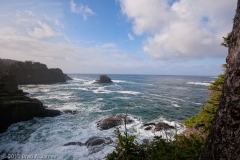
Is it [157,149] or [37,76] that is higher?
[157,149]

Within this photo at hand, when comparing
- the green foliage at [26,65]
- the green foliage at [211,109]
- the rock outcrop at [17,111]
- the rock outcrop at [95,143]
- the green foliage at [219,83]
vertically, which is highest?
the green foliage at [26,65]

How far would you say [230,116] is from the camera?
2.14 metres

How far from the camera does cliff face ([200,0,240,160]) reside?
81.8 inches

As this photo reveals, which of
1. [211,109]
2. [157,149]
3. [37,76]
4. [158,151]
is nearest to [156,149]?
[157,149]

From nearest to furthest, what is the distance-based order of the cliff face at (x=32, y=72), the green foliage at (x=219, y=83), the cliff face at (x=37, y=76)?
the green foliage at (x=219, y=83) → the cliff face at (x=32, y=72) → the cliff face at (x=37, y=76)

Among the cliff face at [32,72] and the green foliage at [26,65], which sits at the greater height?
the green foliage at [26,65]

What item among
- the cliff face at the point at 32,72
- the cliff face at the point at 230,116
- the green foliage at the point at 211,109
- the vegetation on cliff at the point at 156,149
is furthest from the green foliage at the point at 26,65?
the cliff face at the point at 230,116

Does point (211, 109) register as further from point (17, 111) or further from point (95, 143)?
point (17, 111)

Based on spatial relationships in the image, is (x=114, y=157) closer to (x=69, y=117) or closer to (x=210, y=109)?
(x=210, y=109)

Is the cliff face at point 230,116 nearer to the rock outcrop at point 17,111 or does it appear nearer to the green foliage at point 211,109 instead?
the green foliage at point 211,109

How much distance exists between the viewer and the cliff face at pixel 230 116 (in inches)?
81.8

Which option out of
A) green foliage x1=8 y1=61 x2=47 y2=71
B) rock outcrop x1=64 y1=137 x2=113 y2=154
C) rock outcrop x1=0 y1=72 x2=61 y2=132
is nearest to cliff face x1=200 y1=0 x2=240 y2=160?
rock outcrop x1=64 y1=137 x2=113 y2=154

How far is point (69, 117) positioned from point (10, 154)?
10137mm

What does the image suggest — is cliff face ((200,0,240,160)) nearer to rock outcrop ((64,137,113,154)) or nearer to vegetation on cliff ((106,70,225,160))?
vegetation on cliff ((106,70,225,160))
